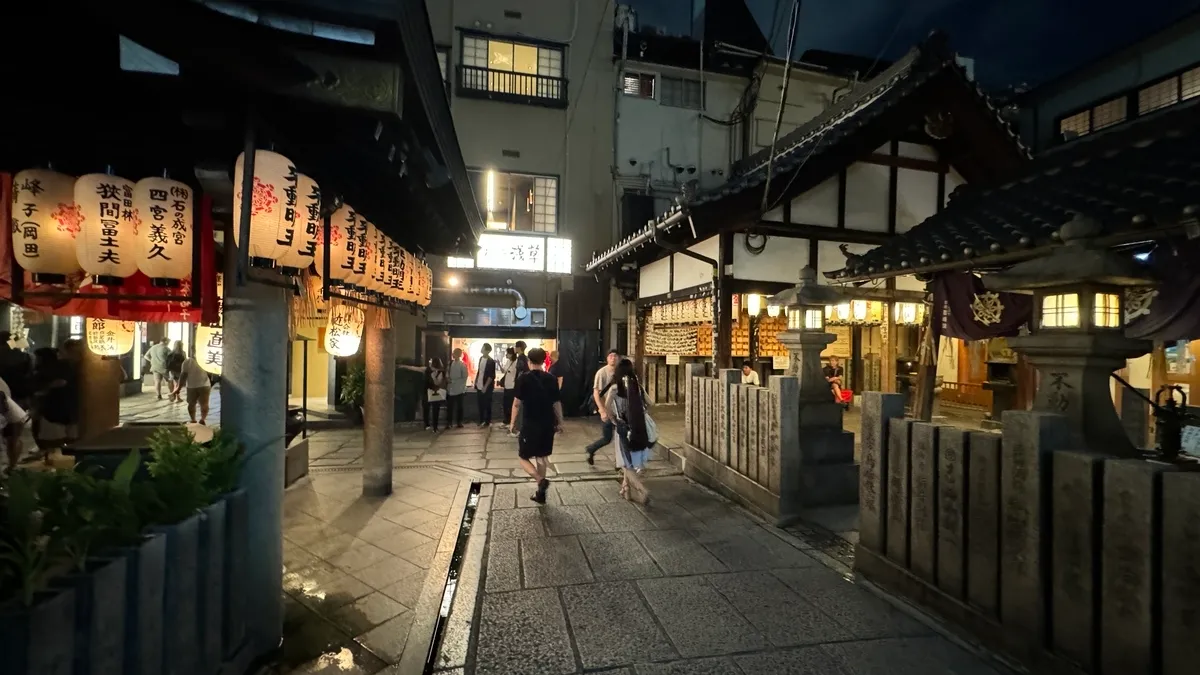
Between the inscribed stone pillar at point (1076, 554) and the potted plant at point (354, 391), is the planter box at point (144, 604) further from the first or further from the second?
the potted plant at point (354, 391)

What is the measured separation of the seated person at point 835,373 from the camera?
14233 mm

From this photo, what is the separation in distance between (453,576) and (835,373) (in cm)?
1427

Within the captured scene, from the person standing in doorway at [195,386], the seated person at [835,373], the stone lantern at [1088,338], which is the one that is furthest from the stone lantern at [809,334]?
the person standing in doorway at [195,386]

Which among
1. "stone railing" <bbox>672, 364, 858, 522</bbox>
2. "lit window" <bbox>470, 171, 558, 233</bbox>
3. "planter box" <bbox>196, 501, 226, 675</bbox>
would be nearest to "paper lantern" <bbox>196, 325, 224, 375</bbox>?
"planter box" <bbox>196, 501, 226, 675</bbox>

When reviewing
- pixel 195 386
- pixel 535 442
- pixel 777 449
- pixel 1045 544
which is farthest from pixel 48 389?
pixel 1045 544

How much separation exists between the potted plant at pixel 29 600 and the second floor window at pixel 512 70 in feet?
56.6

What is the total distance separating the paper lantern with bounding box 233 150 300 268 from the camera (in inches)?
155

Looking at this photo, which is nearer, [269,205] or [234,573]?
[234,573]

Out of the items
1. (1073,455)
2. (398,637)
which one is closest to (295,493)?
(398,637)

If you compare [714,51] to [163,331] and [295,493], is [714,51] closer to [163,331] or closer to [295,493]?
[295,493]

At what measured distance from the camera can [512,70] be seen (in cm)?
1748

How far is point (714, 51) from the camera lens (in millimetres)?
18984

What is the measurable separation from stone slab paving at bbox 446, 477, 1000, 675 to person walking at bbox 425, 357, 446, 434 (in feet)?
23.9

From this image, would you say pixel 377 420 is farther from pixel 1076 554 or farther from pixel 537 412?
pixel 1076 554
